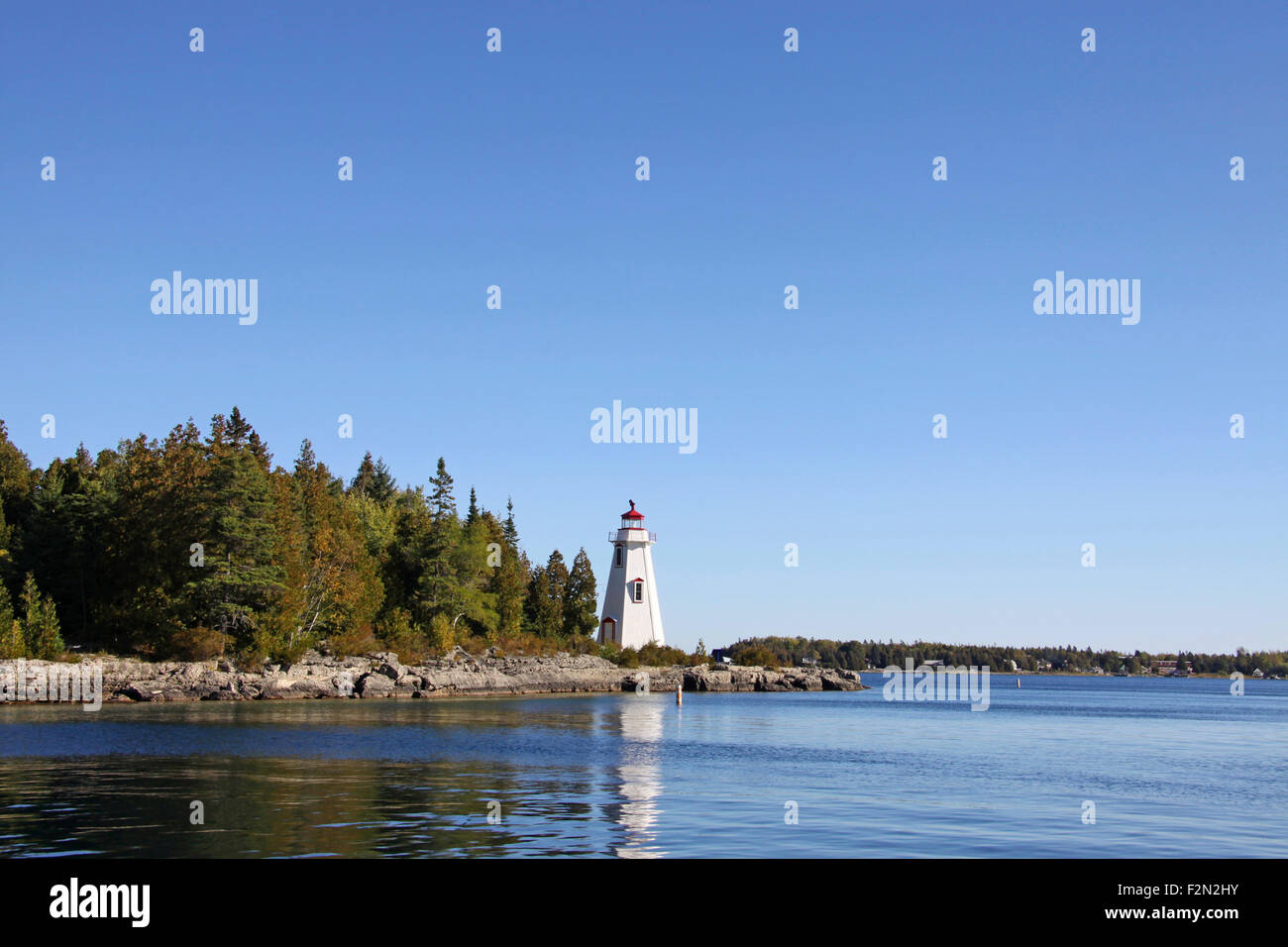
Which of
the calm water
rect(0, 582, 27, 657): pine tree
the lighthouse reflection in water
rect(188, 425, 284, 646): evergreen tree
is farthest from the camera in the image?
rect(188, 425, 284, 646): evergreen tree

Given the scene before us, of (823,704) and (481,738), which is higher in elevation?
(481,738)

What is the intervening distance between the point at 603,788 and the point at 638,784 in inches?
64.6

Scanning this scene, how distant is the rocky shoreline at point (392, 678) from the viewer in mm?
71875

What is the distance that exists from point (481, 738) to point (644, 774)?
1432cm

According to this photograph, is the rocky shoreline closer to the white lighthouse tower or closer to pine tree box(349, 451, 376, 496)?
the white lighthouse tower

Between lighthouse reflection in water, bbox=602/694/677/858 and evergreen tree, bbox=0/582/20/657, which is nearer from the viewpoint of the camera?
lighthouse reflection in water, bbox=602/694/677/858

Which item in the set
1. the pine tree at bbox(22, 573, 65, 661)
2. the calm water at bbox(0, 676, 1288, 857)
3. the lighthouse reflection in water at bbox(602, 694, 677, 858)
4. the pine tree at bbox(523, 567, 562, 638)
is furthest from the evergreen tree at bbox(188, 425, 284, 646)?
the pine tree at bbox(523, 567, 562, 638)

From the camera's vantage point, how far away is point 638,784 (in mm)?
33188

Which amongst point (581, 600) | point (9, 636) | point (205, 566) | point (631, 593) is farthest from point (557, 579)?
point (9, 636)

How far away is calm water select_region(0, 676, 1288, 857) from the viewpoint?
22.7 m

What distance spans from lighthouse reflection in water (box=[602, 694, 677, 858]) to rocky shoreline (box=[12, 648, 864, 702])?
2516 cm
